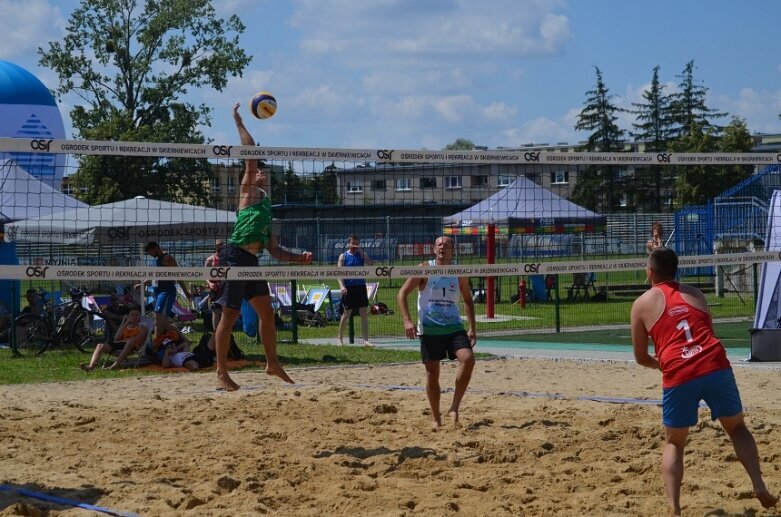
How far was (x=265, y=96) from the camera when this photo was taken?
898 cm

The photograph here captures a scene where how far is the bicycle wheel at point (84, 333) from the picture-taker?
15430 millimetres

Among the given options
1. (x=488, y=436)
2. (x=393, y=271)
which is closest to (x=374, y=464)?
(x=488, y=436)

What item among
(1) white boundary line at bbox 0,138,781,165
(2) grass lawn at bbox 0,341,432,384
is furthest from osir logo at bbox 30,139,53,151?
(2) grass lawn at bbox 0,341,432,384

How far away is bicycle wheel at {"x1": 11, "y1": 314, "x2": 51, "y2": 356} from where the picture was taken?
50.4ft

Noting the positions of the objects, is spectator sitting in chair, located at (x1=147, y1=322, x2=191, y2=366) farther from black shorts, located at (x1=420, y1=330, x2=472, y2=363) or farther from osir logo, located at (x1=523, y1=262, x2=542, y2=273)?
black shorts, located at (x1=420, y1=330, x2=472, y2=363)

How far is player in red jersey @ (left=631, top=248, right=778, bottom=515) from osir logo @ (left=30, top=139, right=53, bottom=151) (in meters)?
5.31

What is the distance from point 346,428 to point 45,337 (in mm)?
8396

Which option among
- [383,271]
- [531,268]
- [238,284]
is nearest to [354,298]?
[531,268]

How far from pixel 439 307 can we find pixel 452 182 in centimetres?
447

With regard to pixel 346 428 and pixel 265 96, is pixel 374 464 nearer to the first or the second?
pixel 346 428

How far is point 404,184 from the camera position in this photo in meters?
12.3

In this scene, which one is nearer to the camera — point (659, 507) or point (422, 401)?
point (659, 507)

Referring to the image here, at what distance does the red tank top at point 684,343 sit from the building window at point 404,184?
6.83m

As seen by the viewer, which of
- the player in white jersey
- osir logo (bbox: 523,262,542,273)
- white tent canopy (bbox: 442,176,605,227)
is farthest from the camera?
white tent canopy (bbox: 442,176,605,227)
